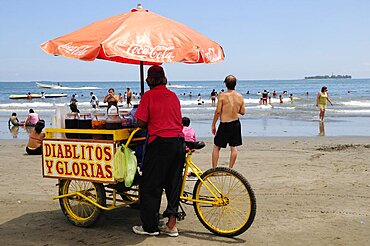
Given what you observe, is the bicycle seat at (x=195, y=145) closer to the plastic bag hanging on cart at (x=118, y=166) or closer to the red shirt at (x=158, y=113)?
the red shirt at (x=158, y=113)

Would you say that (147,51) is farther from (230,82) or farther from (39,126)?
(39,126)

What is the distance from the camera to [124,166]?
16.0 feet

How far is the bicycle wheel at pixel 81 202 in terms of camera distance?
5215 millimetres

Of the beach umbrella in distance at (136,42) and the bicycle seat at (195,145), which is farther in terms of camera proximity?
the bicycle seat at (195,145)

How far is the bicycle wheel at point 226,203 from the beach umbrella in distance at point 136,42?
1.29 meters

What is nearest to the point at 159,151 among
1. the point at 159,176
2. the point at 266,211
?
the point at 159,176

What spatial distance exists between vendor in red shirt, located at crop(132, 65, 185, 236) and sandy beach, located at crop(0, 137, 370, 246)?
34 cm

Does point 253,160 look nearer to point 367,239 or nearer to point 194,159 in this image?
point 194,159

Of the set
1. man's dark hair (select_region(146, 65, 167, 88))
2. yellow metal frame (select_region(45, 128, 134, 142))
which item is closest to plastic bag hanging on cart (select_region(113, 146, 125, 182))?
yellow metal frame (select_region(45, 128, 134, 142))

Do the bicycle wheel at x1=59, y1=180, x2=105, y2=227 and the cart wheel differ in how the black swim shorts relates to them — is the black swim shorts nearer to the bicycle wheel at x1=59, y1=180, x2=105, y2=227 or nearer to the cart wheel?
the cart wheel

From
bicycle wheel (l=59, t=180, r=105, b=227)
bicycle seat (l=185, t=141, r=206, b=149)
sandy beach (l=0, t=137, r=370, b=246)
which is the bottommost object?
sandy beach (l=0, t=137, r=370, b=246)

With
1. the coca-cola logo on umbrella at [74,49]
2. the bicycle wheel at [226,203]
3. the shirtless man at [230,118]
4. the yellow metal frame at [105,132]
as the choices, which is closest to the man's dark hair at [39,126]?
the shirtless man at [230,118]

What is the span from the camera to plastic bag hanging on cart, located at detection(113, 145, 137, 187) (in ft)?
15.8

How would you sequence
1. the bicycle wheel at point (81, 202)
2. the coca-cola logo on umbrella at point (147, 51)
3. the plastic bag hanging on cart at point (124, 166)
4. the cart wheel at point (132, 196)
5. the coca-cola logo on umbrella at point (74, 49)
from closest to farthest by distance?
the coca-cola logo on umbrella at point (147, 51)
the coca-cola logo on umbrella at point (74, 49)
the plastic bag hanging on cart at point (124, 166)
the bicycle wheel at point (81, 202)
the cart wheel at point (132, 196)
